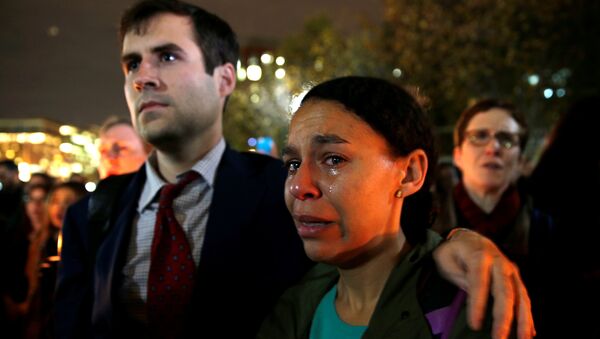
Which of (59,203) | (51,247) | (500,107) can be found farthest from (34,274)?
(500,107)

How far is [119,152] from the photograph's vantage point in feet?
15.9

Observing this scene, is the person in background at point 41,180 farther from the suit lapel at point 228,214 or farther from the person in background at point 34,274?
the suit lapel at point 228,214

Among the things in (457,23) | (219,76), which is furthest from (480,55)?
(219,76)

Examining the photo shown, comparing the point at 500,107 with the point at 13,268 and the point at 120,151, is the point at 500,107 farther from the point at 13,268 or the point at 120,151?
the point at 13,268

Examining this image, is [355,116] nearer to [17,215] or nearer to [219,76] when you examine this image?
[219,76]

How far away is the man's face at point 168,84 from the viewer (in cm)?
255

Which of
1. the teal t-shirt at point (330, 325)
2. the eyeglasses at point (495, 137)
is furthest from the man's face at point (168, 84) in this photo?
the eyeglasses at point (495, 137)

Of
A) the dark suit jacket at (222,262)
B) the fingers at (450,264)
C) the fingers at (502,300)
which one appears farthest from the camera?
the dark suit jacket at (222,262)

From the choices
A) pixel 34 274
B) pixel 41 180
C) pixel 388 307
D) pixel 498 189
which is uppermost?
pixel 41 180

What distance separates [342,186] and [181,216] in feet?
3.39

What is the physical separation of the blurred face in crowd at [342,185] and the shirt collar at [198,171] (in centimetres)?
84

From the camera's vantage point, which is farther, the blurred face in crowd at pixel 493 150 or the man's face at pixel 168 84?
the blurred face in crowd at pixel 493 150

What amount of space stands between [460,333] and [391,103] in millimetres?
821

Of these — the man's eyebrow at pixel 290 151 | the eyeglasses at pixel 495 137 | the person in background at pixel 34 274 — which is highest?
the eyeglasses at pixel 495 137
